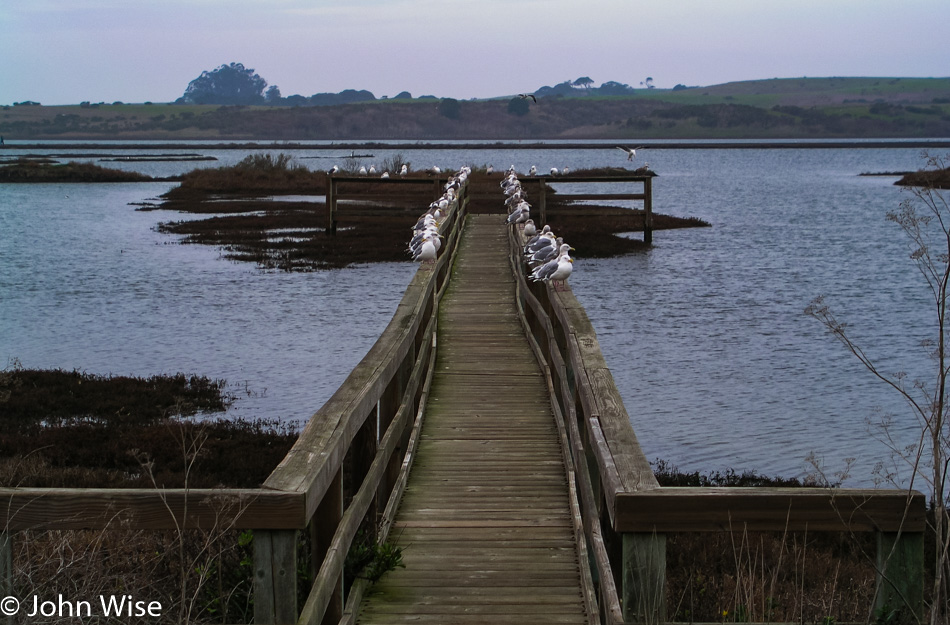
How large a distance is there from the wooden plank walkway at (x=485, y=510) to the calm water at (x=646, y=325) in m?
1.94

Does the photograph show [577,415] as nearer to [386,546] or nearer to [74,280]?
[386,546]

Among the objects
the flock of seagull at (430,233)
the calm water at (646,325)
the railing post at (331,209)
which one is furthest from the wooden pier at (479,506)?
the railing post at (331,209)

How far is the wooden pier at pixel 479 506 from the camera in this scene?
344 centimetres

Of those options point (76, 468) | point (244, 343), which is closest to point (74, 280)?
point (244, 343)

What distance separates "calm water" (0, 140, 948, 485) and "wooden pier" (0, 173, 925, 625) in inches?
41.0

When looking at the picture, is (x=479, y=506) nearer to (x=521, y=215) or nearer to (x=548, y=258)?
(x=548, y=258)

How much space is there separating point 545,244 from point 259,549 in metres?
10.1

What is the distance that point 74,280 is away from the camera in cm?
2795

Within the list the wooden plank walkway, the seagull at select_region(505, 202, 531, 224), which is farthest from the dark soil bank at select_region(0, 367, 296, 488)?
the seagull at select_region(505, 202, 531, 224)

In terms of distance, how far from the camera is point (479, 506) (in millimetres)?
6551

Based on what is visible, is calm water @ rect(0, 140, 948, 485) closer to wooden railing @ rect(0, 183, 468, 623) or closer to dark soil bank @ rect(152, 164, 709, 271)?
dark soil bank @ rect(152, 164, 709, 271)

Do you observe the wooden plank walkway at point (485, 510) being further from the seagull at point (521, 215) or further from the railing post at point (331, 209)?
the railing post at point (331, 209)

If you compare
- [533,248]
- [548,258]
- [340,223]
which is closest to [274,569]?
[548,258]

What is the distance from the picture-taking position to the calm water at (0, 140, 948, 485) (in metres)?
13.8
